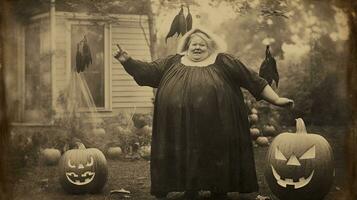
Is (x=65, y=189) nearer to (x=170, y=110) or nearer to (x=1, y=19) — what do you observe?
(x=170, y=110)

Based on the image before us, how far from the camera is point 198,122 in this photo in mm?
4746

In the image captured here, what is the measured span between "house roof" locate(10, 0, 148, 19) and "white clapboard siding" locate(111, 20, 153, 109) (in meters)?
0.12

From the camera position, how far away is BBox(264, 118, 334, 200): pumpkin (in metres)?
4.74

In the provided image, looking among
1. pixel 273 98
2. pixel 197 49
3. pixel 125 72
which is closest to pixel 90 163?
pixel 125 72

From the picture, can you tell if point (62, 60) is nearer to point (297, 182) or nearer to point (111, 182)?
point (111, 182)

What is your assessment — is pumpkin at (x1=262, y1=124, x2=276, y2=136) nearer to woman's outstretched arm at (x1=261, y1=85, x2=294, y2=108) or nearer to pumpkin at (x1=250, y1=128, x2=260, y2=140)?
pumpkin at (x1=250, y1=128, x2=260, y2=140)

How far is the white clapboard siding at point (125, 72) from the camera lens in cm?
484

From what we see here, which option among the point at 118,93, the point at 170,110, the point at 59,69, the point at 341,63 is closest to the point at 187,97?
the point at 170,110

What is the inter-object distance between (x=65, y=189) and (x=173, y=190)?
0.87 meters

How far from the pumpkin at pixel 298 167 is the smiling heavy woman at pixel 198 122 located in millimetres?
183

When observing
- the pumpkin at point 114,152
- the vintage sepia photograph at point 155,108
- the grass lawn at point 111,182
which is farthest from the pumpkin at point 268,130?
the pumpkin at point 114,152

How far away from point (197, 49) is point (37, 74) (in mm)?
1334

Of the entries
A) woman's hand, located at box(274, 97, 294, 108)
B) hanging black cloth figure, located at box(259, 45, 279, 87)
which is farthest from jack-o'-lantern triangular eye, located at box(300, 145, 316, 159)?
hanging black cloth figure, located at box(259, 45, 279, 87)

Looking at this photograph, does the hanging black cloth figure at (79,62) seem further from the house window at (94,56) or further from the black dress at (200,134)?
the black dress at (200,134)
